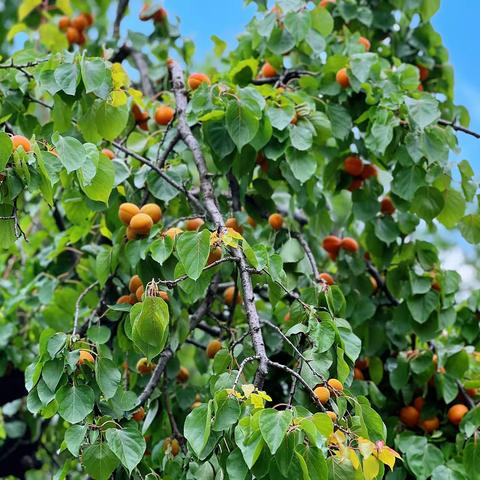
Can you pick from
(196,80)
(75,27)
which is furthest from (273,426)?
(75,27)

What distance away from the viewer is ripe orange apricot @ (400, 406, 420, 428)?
6.42 ft

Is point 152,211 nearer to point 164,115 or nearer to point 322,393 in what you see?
point 164,115

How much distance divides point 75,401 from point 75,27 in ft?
5.24

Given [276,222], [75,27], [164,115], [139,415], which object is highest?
[75,27]

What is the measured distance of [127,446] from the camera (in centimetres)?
130

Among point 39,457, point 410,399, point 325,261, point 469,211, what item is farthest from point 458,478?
point 39,457

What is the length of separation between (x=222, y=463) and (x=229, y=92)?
2.61 ft

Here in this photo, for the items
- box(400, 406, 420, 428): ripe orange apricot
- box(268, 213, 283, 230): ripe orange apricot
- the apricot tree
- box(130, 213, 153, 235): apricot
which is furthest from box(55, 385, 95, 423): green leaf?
box(400, 406, 420, 428): ripe orange apricot

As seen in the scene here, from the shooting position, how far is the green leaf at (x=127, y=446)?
1285mm

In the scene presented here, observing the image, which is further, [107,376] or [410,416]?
Answer: [410,416]

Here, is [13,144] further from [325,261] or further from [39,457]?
[39,457]

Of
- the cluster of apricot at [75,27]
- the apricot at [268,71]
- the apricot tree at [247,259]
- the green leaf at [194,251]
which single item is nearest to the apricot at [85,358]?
the apricot tree at [247,259]

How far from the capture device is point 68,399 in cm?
135

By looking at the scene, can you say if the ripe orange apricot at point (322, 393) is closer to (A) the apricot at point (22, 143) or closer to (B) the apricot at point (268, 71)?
(A) the apricot at point (22, 143)
